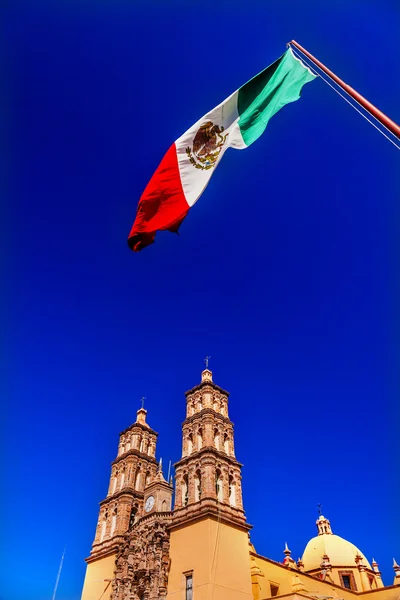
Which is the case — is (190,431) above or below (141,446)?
below

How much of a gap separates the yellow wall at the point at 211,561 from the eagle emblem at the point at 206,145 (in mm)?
22297

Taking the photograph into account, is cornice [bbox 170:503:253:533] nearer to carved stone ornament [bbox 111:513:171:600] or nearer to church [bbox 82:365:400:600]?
church [bbox 82:365:400:600]

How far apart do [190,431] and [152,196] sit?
2567cm

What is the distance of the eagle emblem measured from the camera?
9898 mm

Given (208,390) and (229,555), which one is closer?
(229,555)

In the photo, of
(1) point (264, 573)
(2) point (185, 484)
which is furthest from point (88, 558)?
(1) point (264, 573)

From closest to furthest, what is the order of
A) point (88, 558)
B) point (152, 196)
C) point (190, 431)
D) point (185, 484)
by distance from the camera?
point (152, 196) → point (185, 484) → point (190, 431) → point (88, 558)

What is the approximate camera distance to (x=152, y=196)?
9539 millimetres

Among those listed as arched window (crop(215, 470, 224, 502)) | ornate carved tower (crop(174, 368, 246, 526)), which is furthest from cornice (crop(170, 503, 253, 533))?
arched window (crop(215, 470, 224, 502))

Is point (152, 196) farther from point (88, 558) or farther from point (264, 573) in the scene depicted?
point (88, 558)

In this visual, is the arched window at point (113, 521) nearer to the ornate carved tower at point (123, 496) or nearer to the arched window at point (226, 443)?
the ornate carved tower at point (123, 496)

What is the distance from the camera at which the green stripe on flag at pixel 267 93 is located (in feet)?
31.0

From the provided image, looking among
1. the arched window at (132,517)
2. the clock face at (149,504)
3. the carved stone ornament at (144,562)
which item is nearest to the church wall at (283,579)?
the carved stone ornament at (144,562)

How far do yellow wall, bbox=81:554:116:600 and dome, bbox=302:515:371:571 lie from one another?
21.7 m
